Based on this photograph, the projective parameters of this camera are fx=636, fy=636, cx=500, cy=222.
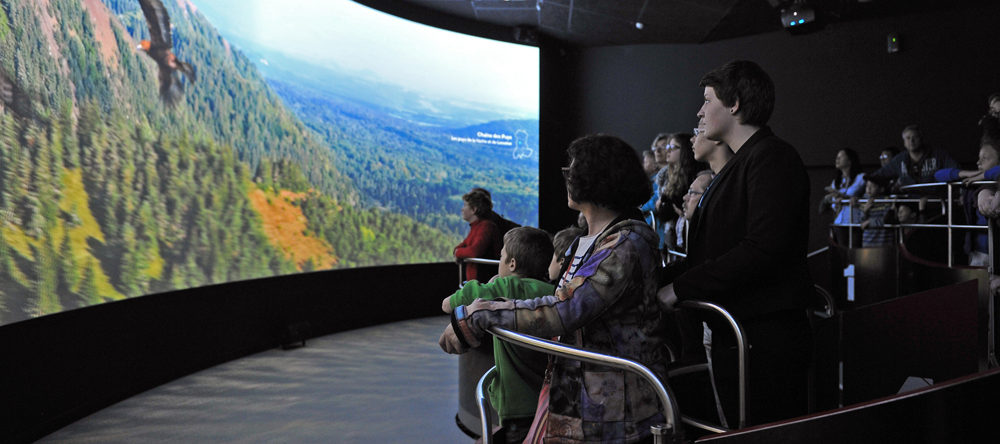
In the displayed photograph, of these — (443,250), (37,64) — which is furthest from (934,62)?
(37,64)

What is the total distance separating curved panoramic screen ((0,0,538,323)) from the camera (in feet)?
11.0

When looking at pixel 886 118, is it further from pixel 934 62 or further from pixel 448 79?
pixel 448 79

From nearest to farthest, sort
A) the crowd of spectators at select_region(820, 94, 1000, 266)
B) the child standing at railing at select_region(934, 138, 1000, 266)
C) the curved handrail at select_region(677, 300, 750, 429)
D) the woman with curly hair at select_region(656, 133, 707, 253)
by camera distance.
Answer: the curved handrail at select_region(677, 300, 750, 429) < the woman with curly hair at select_region(656, 133, 707, 253) < the child standing at railing at select_region(934, 138, 1000, 266) < the crowd of spectators at select_region(820, 94, 1000, 266)

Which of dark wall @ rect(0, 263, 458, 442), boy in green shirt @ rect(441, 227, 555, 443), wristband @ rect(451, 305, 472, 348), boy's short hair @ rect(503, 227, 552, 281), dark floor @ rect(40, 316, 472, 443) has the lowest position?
dark floor @ rect(40, 316, 472, 443)

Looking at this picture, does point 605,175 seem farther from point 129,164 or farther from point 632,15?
point 632,15

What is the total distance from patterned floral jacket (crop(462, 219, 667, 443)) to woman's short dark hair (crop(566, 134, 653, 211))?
87mm

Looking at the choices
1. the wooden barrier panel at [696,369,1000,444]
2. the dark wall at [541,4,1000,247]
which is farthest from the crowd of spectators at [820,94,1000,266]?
the wooden barrier panel at [696,369,1000,444]

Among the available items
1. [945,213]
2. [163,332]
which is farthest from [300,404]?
[945,213]

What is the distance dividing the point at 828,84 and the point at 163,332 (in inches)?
304

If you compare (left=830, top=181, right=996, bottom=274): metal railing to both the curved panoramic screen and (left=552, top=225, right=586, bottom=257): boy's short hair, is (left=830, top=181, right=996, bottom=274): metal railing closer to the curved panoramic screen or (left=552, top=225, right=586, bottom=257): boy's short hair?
(left=552, top=225, right=586, bottom=257): boy's short hair

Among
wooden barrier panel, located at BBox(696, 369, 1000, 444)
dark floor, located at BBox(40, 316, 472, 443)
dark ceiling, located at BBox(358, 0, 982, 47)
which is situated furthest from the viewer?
dark ceiling, located at BBox(358, 0, 982, 47)

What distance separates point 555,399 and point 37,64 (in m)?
3.39

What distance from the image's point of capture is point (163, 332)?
4367 mm

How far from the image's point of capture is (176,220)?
4477 mm
